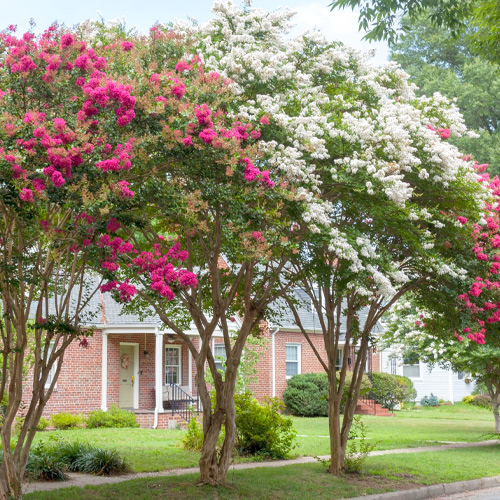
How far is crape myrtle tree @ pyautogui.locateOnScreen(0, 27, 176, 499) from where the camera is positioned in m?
6.96

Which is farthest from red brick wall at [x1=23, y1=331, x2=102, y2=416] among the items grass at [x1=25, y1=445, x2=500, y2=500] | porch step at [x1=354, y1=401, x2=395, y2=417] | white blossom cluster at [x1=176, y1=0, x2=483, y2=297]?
white blossom cluster at [x1=176, y1=0, x2=483, y2=297]

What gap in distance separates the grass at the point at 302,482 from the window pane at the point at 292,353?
14380 mm

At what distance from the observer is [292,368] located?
29.3 m

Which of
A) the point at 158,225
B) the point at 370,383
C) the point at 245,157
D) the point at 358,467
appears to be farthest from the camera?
the point at 370,383

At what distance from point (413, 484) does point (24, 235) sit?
747 cm

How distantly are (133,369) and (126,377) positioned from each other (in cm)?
40

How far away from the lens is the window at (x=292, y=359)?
29125mm

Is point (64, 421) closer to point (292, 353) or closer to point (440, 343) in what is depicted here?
point (440, 343)

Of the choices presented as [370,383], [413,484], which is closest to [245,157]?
[413,484]

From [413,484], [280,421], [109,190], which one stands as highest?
[109,190]

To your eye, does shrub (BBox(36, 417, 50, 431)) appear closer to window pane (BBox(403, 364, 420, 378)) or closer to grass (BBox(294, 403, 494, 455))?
grass (BBox(294, 403, 494, 455))

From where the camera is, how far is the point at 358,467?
12.2 metres

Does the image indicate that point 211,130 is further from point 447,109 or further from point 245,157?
point 447,109

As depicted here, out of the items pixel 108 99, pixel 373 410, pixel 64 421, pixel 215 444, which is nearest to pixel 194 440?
pixel 215 444
